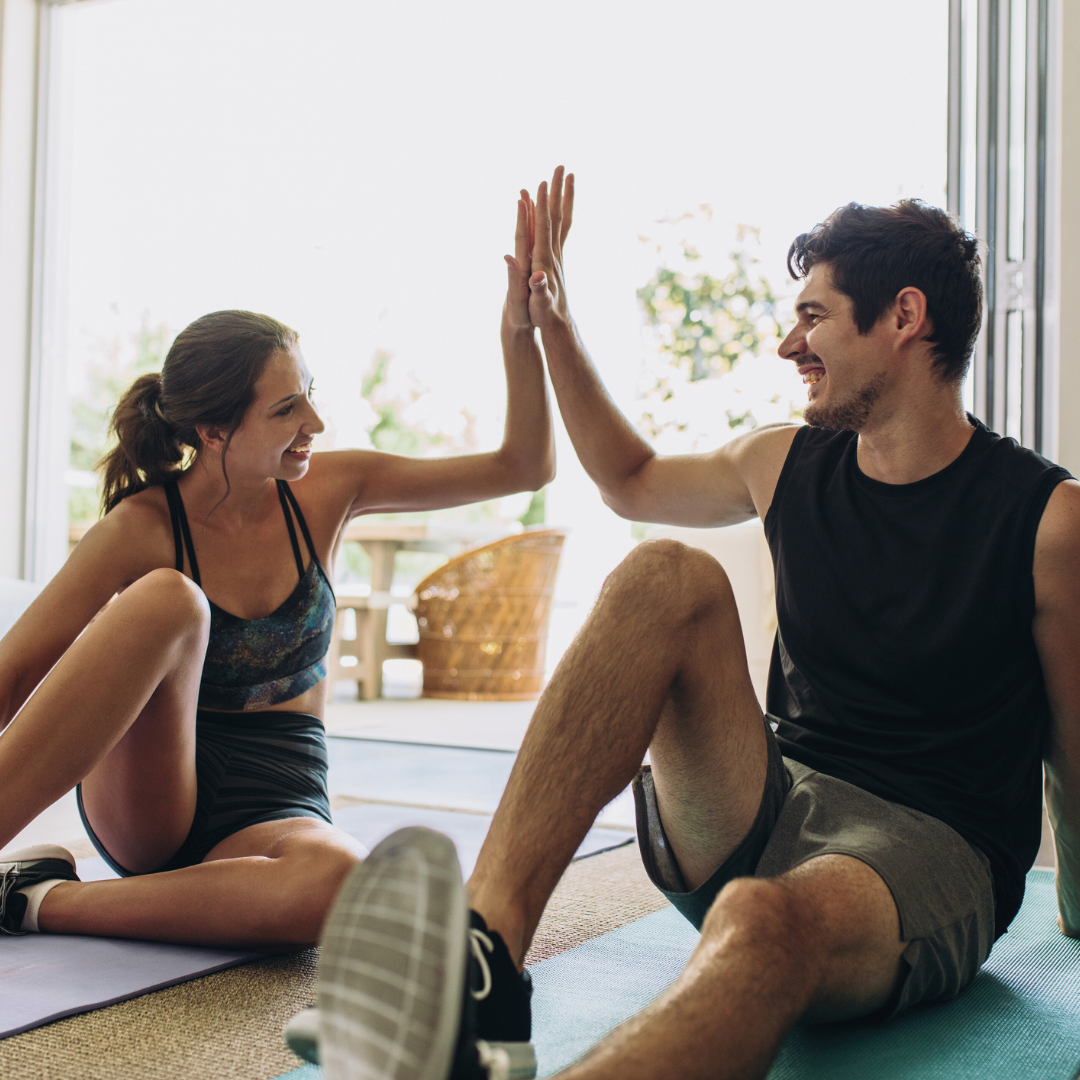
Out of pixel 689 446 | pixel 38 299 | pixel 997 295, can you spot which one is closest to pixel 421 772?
pixel 997 295

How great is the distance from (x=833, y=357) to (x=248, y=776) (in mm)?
968

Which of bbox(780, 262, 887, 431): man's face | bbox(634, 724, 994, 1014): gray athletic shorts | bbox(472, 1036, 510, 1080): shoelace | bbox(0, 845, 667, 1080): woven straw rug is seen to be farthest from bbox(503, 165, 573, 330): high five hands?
bbox(472, 1036, 510, 1080): shoelace

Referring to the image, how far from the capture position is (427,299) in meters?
6.25

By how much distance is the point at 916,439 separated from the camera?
53.2 inches

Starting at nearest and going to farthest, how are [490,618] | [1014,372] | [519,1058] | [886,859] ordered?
[519,1058] → [886,859] → [1014,372] → [490,618]

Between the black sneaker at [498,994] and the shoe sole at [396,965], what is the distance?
0.12 m

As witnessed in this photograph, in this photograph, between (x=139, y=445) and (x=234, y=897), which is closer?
(x=234, y=897)

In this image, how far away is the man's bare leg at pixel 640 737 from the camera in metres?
0.99

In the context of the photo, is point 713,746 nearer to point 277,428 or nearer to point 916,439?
point 916,439

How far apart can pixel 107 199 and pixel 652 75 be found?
10.7 feet

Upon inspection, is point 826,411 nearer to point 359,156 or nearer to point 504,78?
point 504,78

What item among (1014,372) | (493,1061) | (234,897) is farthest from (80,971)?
(1014,372)

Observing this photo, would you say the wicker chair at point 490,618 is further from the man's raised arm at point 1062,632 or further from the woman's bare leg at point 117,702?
the man's raised arm at point 1062,632

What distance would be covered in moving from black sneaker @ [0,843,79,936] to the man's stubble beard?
1.20 meters
